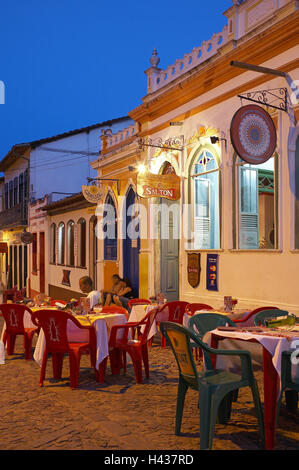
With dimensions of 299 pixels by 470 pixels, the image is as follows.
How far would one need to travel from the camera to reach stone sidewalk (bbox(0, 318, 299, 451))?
4.29 meters

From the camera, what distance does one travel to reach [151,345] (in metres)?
9.00

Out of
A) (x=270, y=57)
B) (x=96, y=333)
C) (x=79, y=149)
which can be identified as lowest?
(x=96, y=333)

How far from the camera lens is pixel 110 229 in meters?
15.9

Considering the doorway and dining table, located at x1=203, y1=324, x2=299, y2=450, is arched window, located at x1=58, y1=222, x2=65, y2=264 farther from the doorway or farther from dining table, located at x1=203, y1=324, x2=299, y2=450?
dining table, located at x1=203, y1=324, x2=299, y2=450

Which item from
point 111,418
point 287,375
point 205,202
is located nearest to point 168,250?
point 205,202

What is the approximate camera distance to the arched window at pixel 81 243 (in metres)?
18.9

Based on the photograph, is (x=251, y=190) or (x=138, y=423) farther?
(x=251, y=190)

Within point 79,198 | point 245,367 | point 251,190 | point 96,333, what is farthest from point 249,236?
point 79,198

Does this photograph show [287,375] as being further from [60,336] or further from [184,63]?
[184,63]

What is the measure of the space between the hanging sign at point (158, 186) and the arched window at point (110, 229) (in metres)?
4.44

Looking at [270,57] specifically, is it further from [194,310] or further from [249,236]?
[194,310]

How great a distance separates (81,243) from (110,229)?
3.58 meters

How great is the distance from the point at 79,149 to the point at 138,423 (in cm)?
2073

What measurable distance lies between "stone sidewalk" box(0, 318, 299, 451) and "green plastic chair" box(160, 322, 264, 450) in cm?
22
